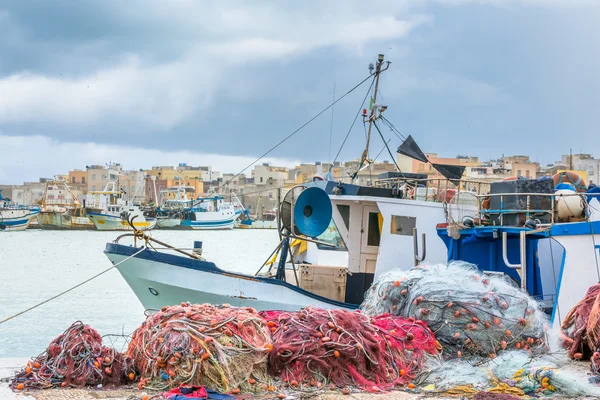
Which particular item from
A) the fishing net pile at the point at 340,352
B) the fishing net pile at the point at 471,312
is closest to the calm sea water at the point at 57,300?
the fishing net pile at the point at 340,352

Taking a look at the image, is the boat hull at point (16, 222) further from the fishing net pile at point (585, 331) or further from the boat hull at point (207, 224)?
the fishing net pile at point (585, 331)

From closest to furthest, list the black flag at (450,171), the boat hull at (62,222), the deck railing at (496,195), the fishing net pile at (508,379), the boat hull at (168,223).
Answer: the fishing net pile at (508,379) < the deck railing at (496,195) < the black flag at (450,171) < the boat hull at (62,222) < the boat hull at (168,223)

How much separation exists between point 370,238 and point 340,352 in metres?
6.08

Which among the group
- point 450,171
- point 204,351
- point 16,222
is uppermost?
point 450,171

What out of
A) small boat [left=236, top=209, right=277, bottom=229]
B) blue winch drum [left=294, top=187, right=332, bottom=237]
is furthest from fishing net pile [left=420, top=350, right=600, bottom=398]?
small boat [left=236, top=209, right=277, bottom=229]

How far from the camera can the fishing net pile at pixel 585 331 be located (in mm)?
6375

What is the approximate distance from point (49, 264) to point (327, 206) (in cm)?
A: 2759

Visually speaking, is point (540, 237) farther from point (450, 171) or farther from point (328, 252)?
point (328, 252)

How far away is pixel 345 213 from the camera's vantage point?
1148 centimetres

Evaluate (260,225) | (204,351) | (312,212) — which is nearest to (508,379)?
(204,351)

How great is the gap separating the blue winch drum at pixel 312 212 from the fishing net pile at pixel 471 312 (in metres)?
3.12

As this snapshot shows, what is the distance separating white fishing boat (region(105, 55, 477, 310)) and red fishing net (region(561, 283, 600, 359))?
3.53m

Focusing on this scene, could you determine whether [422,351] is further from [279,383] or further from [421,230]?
[421,230]

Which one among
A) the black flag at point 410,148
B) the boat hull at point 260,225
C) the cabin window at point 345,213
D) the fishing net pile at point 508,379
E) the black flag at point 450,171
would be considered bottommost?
the boat hull at point 260,225
